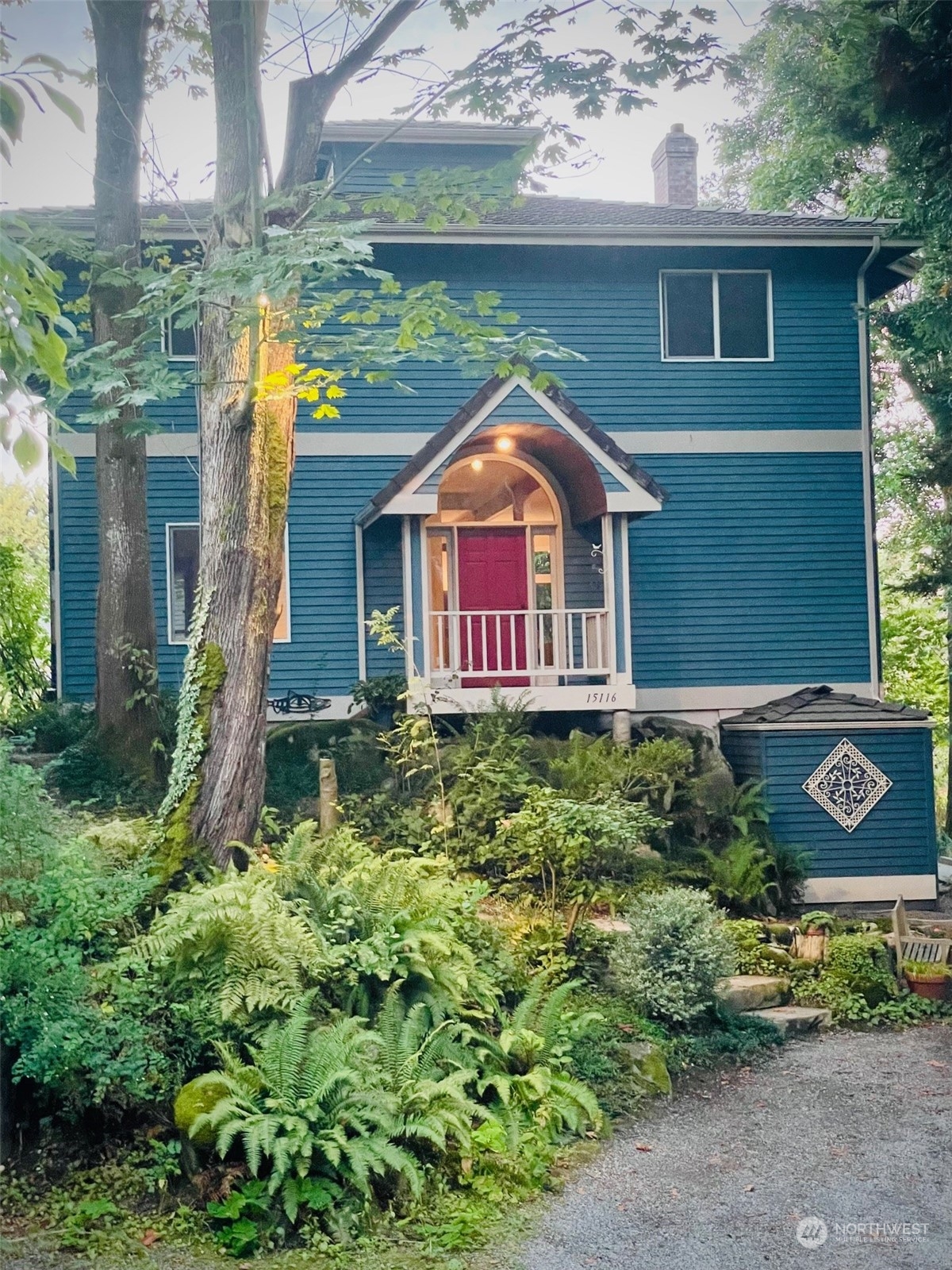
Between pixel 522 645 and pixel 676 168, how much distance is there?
22.8ft

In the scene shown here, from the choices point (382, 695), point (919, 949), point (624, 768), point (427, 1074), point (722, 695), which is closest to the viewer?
point (427, 1074)

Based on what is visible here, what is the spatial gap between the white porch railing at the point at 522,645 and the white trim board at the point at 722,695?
853mm

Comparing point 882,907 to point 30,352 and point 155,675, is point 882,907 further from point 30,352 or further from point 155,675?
point 30,352

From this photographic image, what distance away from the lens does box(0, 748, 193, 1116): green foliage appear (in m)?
4.40

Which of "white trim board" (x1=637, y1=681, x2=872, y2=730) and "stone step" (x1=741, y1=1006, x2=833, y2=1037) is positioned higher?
"white trim board" (x1=637, y1=681, x2=872, y2=730)

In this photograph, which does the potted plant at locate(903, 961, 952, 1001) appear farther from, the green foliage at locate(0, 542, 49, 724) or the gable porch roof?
the green foliage at locate(0, 542, 49, 724)

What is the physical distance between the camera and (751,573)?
1202 cm

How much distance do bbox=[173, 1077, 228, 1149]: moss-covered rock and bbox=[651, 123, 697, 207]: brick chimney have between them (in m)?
12.8

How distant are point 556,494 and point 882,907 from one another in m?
5.15

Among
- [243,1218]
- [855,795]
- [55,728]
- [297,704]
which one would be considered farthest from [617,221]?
[243,1218]

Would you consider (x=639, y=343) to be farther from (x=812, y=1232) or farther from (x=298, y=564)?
(x=812, y=1232)

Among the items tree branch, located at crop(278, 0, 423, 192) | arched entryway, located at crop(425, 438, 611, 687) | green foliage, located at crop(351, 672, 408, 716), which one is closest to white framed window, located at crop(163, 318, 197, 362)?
arched entryway, located at crop(425, 438, 611, 687)

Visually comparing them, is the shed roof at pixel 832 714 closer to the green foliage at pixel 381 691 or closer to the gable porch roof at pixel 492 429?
the gable porch roof at pixel 492 429

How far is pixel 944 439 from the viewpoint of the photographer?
36.0ft
